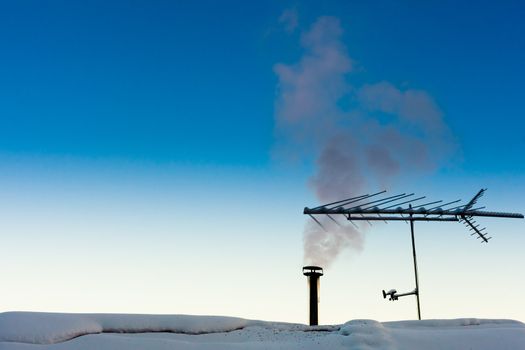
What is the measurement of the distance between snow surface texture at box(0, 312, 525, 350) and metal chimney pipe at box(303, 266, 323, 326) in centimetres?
464

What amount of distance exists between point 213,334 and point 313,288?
8174mm

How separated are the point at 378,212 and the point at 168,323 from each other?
34.3ft

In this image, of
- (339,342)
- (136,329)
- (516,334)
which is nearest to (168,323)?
(136,329)

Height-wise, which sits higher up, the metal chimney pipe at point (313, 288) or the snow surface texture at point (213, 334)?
the metal chimney pipe at point (313, 288)

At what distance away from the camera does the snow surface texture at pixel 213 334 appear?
53.5ft

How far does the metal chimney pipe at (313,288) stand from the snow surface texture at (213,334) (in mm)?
4636

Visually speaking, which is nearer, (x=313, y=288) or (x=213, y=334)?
(x=213, y=334)

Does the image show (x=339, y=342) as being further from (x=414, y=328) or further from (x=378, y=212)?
(x=378, y=212)

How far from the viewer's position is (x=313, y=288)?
25547 millimetres

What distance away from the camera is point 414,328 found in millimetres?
19266

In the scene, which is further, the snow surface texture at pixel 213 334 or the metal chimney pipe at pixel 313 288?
the metal chimney pipe at pixel 313 288

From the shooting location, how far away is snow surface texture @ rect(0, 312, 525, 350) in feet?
53.5

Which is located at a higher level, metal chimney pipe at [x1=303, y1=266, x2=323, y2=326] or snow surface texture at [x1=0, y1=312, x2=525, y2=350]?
metal chimney pipe at [x1=303, y1=266, x2=323, y2=326]

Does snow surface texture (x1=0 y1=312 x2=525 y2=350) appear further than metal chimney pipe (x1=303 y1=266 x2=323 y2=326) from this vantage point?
No
